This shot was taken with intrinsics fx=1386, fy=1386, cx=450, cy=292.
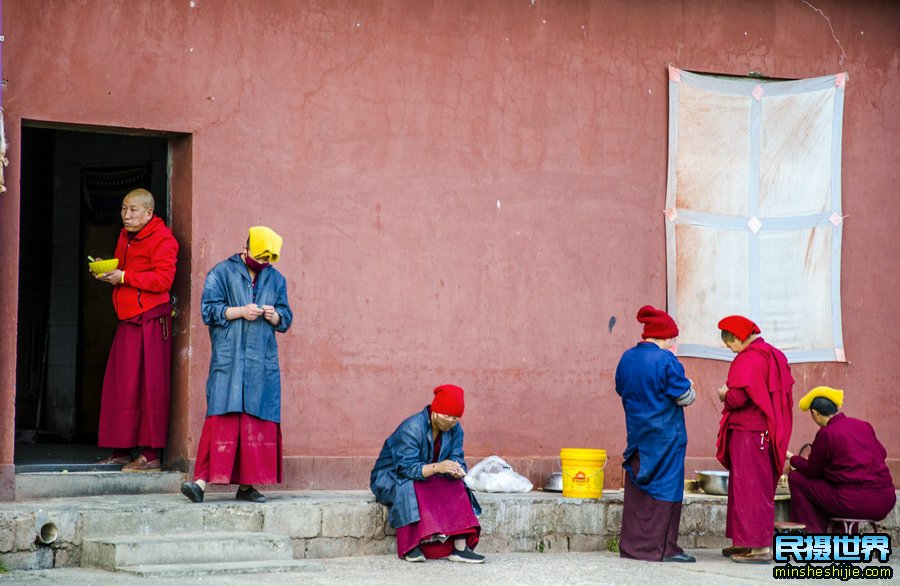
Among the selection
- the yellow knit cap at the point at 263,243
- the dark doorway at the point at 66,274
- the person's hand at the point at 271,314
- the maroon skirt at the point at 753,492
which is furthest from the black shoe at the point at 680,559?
the dark doorway at the point at 66,274

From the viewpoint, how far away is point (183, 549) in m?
6.96

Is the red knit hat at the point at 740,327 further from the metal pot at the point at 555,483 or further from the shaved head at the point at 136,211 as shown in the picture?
the shaved head at the point at 136,211

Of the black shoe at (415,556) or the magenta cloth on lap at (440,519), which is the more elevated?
the magenta cloth on lap at (440,519)

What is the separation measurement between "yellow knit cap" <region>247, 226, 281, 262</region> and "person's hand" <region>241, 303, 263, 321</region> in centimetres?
29

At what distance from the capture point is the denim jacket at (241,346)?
7621 mm

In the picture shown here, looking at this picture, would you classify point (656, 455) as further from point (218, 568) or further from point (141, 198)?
point (141, 198)

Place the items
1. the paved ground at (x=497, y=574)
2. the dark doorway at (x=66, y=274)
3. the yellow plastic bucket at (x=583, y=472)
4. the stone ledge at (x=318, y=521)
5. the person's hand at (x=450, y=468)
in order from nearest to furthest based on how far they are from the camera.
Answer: the paved ground at (x=497, y=574), the stone ledge at (x=318, y=521), the person's hand at (x=450, y=468), the yellow plastic bucket at (x=583, y=472), the dark doorway at (x=66, y=274)

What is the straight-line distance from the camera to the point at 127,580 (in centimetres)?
646

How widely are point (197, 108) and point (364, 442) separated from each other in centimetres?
230

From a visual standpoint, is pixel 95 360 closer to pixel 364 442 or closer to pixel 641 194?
pixel 364 442

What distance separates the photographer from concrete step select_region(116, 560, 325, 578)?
21.8ft

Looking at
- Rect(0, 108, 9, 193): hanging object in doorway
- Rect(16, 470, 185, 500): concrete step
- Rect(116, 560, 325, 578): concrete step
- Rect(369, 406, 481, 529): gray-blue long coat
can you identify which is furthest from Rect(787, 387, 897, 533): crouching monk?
Rect(0, 108, 9, 193): hanging object in doorway

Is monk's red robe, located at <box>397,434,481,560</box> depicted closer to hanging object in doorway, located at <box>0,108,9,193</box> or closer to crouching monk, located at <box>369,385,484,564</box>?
crouching monk, located at <box>369,385,484,564</box>

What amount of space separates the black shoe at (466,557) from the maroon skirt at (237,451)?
1.07 meters
